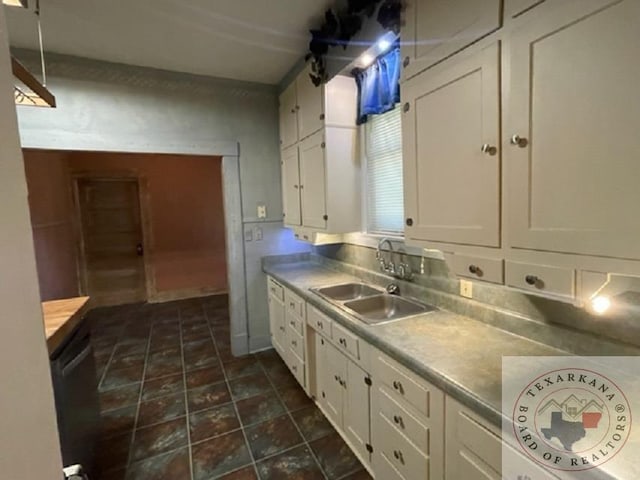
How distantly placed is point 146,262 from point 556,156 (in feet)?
17.9

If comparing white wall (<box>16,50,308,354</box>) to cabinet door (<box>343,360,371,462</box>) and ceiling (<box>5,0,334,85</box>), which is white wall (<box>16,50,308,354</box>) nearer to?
ceiling (<box>5,0,334,85</box>)

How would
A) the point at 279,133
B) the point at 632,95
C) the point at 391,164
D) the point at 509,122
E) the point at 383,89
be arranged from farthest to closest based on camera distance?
1. the point at 279,133
2. the point at 391,164
3. the point at 383,89
4. the point at 509,122
5. the point at 632,95

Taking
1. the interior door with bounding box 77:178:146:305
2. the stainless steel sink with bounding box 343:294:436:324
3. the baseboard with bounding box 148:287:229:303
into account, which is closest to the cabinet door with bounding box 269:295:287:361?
the stainless steel sink with bounding box 343:294:436:324

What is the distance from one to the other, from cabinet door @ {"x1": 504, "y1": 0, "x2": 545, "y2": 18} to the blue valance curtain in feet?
2.65

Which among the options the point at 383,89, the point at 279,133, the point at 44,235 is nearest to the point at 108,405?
the point at 44,235

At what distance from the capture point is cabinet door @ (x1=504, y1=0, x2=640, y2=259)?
32.3 inches

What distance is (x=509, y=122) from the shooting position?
1.08m

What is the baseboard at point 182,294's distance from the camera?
204 inches

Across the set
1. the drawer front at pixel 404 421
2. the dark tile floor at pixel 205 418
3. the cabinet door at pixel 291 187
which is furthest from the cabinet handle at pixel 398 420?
the cabinet door at pixel 291 187

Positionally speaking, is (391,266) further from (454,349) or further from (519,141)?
(519,141)

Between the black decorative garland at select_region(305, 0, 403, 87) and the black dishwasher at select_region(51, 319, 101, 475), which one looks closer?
the black dishwasher at select_region(51, 319, 101, 475)

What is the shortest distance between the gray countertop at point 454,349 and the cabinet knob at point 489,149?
2.53 feet

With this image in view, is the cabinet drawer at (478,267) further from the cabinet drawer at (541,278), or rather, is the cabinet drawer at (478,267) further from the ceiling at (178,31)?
the ceiling at (178,31)

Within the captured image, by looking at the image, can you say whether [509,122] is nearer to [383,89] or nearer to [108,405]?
[383,89]
